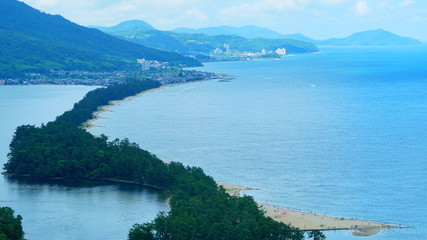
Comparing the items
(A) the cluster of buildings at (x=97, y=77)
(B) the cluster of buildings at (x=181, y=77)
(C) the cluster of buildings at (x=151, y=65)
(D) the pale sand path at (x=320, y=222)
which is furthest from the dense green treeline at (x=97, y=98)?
(C) the cluster of buildings at (x=151, y=65)

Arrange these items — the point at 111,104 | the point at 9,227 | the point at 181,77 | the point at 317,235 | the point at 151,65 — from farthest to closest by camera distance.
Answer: the point at 151,65 → the point at 181,77 → the point at 111,104 → the point at 317,235 → the point at 9,227

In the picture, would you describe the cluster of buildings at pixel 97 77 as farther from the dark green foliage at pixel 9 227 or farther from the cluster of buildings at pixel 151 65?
the dark green foliage at pixel 9 227

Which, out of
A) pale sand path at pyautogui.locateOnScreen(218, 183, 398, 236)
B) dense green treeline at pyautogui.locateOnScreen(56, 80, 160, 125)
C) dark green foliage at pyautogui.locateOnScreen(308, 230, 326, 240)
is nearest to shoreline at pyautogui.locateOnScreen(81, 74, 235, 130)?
dense green treeline at pyautogui.locateOnScreen(56, 80, 160, 125)

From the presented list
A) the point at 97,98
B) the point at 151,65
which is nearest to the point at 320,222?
the point at 97,98

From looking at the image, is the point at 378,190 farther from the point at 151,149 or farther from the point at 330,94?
the point at 330,94

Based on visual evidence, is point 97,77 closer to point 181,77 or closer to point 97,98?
point 181,77

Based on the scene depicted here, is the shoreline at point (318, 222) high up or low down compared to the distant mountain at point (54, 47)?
down
